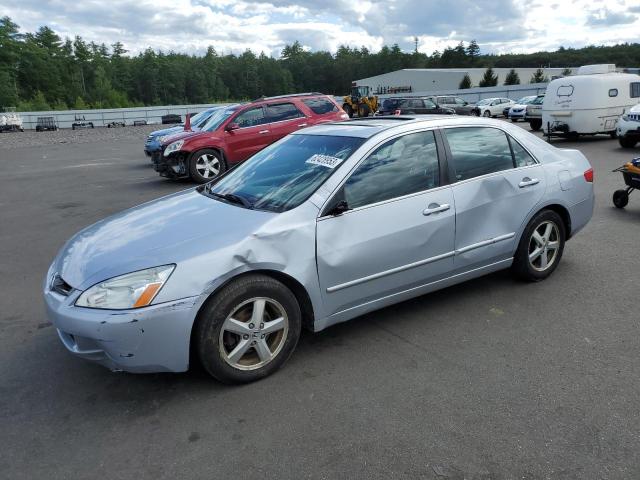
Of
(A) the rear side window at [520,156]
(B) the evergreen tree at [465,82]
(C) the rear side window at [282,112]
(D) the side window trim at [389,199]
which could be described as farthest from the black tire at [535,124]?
(B) the evergreen tree at [465,82]

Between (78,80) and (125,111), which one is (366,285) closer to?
(125,111)

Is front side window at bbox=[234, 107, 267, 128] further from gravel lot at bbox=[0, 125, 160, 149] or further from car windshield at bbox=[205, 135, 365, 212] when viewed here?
gravel lot at bbox=[0, 125, 160, 149]

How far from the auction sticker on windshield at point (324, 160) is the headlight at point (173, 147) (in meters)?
7.91

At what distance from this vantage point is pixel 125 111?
55.6m

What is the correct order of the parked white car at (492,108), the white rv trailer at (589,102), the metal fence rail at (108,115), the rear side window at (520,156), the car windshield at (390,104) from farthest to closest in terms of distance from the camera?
the metal fence rail at (108,115)
the parked white car at (492,108)
the car windshield at (390,104)
the white rv trailer at (589,102)
the rear side window at (520,156)

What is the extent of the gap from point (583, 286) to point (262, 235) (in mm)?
3089

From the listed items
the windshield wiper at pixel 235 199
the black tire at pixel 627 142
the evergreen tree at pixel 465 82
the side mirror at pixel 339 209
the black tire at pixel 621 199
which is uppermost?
the evergreen tree at pixel 465 82

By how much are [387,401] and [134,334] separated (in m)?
1.48

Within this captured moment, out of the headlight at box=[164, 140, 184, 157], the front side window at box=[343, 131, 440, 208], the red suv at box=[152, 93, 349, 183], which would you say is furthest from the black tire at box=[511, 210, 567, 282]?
the headlight at box=[164, 140, 184, 157]

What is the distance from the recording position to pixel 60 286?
3189mm

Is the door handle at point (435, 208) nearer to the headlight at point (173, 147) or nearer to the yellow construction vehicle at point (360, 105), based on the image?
the headlight at point (173, 147)

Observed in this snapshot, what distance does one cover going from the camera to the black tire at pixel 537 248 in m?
4.47

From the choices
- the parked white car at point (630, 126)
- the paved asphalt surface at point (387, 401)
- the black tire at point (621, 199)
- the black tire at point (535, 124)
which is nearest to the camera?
the paved asphalt surface at point (387, 401)

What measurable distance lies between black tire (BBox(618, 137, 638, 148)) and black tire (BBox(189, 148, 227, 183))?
10665mm
